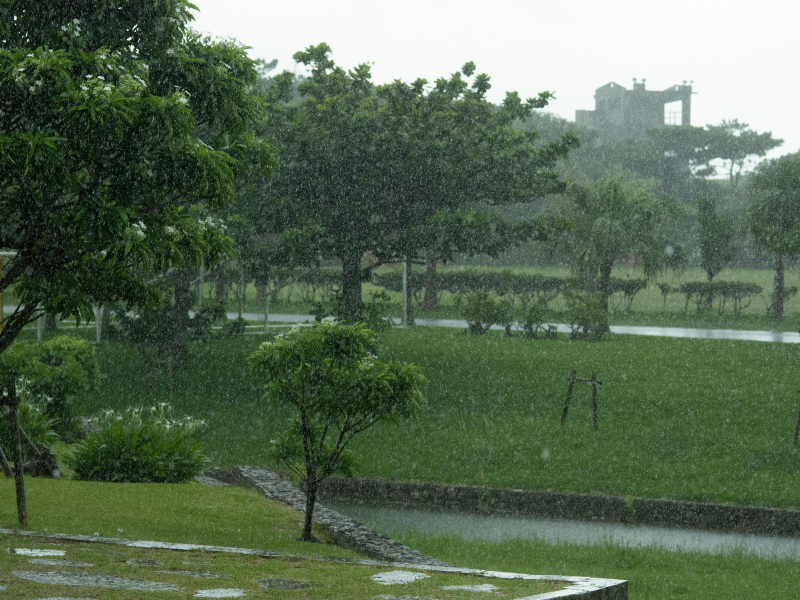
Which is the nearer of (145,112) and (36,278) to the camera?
(145,112)

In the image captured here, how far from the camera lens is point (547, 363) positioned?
2077 centimetres

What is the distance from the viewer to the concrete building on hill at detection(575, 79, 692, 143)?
2793 inches

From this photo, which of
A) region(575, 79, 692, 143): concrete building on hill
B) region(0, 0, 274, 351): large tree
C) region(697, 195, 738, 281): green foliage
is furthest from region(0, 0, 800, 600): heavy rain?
region(575, 79, 692, 143): concrete building on hill

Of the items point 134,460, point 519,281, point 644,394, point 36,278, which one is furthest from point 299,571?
point 519,281

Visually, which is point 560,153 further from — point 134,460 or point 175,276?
point 134,460

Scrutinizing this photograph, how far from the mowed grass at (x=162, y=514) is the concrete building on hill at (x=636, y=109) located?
63.1 m

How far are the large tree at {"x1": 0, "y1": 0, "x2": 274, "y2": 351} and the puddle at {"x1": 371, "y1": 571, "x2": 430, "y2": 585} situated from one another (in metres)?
2.83

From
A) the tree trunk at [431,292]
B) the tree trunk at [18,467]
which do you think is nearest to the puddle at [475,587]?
the tree trunk at [18,467]

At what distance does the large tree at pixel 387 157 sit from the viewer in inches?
747

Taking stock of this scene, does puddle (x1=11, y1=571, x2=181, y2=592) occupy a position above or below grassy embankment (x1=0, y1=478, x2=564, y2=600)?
above

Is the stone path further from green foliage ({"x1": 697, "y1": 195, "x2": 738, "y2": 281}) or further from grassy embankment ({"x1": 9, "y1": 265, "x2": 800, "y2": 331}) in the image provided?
green foliage ({"x1": 697, "y1": 195, "x2": 738, "y2": 281})

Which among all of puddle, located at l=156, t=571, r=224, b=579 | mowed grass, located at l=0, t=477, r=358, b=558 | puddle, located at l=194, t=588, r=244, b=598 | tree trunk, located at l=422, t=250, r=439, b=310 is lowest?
mowed grass, located at l=0, t=477, r=358, b=558

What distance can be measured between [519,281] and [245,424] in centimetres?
2145

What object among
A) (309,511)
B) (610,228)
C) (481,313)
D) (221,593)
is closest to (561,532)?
(309,511)
